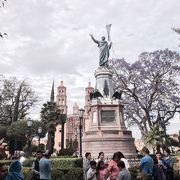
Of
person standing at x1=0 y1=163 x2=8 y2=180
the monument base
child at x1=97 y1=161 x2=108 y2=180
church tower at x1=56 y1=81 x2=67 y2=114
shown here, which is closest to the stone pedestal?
the monument base

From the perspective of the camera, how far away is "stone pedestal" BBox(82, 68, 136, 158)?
2728 cm

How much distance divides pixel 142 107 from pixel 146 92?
207cm

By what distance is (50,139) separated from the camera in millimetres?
47594

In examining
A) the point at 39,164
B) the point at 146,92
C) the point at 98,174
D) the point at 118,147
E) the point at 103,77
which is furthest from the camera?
the point at 146,92

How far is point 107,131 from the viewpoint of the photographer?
2762 centimetres

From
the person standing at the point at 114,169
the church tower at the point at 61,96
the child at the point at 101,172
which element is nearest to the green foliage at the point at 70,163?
the child at the point at 101,172

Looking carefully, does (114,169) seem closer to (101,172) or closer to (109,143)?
(101,172)

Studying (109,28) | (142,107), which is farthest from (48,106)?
(109,28)

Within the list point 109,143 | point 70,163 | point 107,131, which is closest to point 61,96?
point 107,131

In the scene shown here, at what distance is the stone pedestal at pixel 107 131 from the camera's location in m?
27.3

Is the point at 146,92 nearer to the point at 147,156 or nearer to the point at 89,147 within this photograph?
the point at 89,147

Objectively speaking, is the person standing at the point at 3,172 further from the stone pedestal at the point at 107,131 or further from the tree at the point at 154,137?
the tree at the point at 154,137

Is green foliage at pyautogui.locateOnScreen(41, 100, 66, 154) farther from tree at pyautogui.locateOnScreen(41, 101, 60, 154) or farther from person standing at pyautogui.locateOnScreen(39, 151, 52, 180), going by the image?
person standing at pyautogui.locateOnScreen(39, 151, 52, 180)

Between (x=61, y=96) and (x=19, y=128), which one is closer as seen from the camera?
(x=19, y=128)
